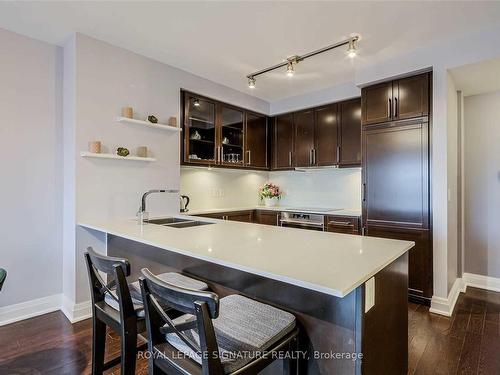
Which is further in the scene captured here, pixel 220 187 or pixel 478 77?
pixel 220 187

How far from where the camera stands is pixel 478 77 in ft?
9.41

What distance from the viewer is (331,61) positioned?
3.12 metres

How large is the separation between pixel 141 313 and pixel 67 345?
49.1 inches

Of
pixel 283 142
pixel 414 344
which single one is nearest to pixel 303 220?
pixel 283 142

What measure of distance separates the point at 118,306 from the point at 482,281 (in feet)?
13.0

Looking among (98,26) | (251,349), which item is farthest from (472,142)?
(98,26)

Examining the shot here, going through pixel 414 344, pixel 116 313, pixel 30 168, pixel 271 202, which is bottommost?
pixel 414 344

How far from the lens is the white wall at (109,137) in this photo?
2.56 meters

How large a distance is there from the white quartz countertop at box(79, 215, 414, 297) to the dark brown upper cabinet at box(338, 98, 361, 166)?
2.18 m

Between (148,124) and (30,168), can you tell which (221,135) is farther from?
(30,168)

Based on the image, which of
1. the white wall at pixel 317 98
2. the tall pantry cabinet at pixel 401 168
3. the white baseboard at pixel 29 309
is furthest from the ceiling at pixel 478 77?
the white baseboard at pixel 29 309

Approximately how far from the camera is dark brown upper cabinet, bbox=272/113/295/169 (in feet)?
14.5

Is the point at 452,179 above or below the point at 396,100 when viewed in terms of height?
below

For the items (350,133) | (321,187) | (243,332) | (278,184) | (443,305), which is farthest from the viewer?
(278,184)
